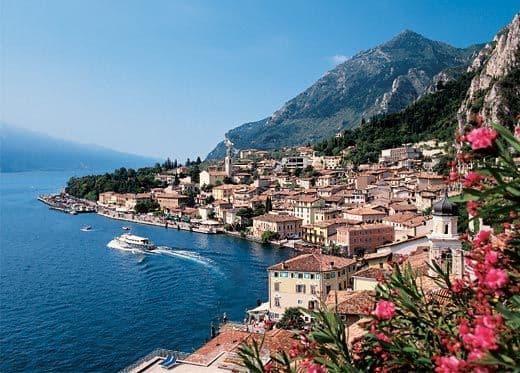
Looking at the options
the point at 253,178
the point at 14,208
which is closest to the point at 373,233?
the point at 253,178

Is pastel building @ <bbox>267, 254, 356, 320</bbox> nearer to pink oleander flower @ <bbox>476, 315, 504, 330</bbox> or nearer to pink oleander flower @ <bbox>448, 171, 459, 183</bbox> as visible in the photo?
pink oleander flower @ <bbox>448, 171, 459, 183</bbox>

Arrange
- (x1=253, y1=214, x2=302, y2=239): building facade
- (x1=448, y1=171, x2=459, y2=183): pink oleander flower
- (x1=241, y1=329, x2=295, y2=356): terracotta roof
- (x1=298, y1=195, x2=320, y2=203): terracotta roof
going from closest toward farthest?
(x1=448, y1=171, x2=459, y2=183): pink oleander flower < (x1=241, y1=329, x2=295, y2=356): terracotta roof < (x1=253, y1=214, x2=302, y2=239): building facade < (x1=298, y1=195, x2=320, y2=203): terracotta roof

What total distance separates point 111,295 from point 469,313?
25.8 m

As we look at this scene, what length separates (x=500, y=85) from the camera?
5684 cm

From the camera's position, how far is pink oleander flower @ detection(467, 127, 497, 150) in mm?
2355

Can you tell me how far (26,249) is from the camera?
40.5 meters

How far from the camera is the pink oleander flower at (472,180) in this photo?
2709 millimetres

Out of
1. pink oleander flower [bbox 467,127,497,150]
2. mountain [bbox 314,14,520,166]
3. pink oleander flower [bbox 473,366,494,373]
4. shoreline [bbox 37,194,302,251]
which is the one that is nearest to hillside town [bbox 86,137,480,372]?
shoreline [bbox 37,194,302,251]

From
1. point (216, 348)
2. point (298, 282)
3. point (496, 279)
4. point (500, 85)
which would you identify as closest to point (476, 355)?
point (496, 279)

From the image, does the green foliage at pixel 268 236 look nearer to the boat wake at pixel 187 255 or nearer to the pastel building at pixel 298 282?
the boat wake at pixel 187 255

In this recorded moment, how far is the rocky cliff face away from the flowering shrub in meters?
51.9

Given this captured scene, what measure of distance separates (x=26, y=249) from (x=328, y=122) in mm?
147217

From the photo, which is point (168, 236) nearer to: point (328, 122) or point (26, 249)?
point (26, 249)

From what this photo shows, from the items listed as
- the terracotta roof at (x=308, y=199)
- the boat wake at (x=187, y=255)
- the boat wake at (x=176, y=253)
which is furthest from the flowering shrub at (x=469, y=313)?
the terracotta roof at (x=308, y=199)
